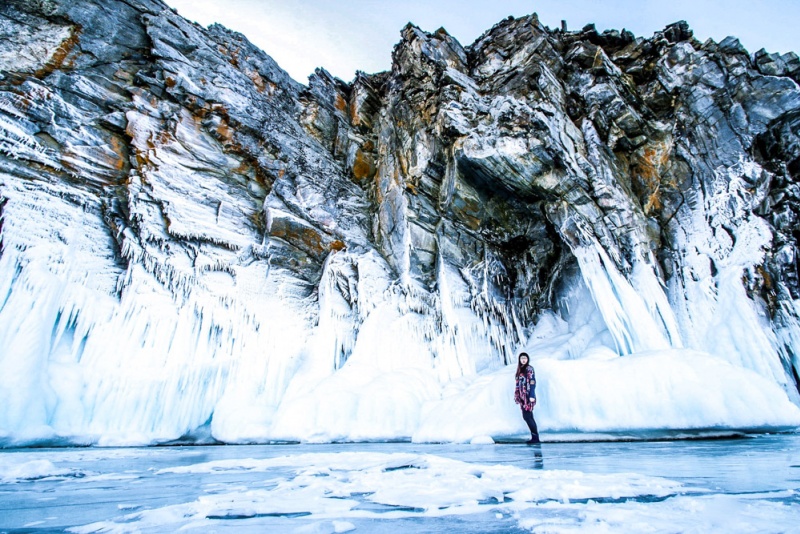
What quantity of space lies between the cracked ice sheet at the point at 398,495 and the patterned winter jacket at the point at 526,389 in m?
3.26

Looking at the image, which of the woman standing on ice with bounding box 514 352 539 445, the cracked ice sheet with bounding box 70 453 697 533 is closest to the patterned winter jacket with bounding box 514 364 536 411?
the woman standing on ice with bounding box 514 352 539 445

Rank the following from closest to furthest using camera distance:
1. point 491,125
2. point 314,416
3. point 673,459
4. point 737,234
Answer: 1. point 673,459
2. point 314,416
3. point 737,234
4. point 491,125

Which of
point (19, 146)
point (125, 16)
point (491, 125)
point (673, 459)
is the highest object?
point (125, 16)

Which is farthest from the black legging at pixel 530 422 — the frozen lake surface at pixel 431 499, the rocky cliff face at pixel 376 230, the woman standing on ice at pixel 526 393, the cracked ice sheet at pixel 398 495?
the cracked ice sheet at pixel 398 495

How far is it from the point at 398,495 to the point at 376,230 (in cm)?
1135

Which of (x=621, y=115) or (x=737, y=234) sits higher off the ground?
(x=621, y=115)

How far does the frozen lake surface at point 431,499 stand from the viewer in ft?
4.19

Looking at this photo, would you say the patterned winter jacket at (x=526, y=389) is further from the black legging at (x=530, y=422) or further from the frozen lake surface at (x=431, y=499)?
the frozen lake surface at (x=431, y=499)

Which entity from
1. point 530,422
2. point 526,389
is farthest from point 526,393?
point 530,422

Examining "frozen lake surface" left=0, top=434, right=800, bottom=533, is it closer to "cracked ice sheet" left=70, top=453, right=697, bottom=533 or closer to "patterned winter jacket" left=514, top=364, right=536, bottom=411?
"cracked ice sheet" left=70, top=453, right=697, bottom=533

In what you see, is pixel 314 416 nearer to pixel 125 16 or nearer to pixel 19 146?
pixel 19 146

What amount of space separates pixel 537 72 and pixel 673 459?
1156 cm

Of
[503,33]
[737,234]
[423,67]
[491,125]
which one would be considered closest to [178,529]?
[491,125]

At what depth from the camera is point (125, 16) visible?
41.4 ft
